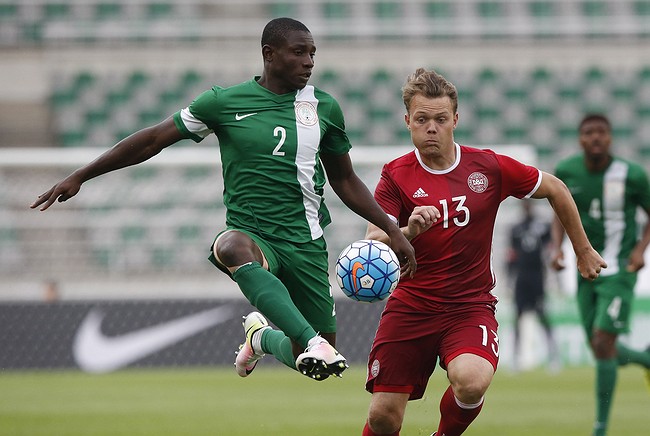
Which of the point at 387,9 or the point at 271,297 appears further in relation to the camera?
the point at 387,9

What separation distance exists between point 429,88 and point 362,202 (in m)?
0.71

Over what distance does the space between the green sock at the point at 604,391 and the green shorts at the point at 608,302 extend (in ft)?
0.89

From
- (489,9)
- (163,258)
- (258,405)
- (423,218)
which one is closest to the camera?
(423,218)

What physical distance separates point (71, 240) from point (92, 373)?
2317mm

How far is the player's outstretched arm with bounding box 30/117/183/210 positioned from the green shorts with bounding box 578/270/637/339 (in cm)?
414

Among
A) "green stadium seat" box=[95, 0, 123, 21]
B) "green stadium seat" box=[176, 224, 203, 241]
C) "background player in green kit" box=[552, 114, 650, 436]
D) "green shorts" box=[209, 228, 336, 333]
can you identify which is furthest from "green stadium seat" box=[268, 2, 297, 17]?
"green shorts" box=[209, 228, 336, 333]

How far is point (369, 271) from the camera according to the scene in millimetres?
5797

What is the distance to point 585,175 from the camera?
29.9ft

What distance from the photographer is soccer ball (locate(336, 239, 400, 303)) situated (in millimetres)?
5789

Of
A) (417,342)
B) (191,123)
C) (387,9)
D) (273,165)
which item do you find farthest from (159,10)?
(417,342)

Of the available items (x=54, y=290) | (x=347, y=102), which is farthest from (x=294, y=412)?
(x=347, y=102)

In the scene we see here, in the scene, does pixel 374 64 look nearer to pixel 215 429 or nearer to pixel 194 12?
pixel 194 12

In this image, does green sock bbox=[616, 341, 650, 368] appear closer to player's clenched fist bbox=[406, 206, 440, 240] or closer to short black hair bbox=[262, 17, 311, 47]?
player's clenched fist bbox=[406, 206, 440, 240]

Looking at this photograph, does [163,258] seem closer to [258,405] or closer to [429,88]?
[258,405]
